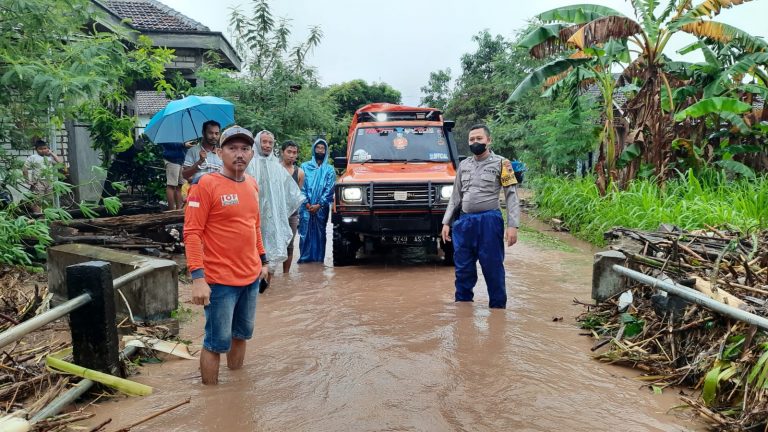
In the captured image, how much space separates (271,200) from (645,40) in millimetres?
8374

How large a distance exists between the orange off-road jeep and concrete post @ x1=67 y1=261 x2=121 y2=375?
434cm

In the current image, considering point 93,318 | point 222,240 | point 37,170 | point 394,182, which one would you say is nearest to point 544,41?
point 394,182

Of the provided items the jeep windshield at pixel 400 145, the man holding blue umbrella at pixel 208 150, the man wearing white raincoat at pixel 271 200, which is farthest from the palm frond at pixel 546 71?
the man holding blue umbrella at pixel 208 150

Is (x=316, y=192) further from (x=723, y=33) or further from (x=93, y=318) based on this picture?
(x=723, y=33)

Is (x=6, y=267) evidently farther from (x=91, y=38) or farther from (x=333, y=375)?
(x=333, y=375)

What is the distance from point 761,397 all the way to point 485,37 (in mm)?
32552

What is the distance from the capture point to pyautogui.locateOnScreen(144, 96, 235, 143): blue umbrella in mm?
7441

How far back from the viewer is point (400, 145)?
8.91 meters

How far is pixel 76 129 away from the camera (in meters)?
10.5

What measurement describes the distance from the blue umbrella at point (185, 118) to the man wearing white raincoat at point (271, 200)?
175 cm

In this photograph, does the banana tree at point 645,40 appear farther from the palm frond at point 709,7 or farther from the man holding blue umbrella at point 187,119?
the man holding blue umbrella at point 187,119

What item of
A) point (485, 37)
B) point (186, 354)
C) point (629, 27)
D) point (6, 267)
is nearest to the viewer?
point (186, 354)

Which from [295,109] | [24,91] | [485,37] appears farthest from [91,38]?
[485,37]

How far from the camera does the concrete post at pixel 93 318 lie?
354 cm
